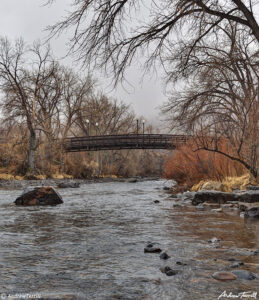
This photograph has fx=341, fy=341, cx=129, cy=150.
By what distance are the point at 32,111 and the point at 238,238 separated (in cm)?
2556

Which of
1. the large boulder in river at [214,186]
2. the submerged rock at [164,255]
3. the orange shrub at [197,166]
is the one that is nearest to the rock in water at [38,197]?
the large boulder in river at [214,186]

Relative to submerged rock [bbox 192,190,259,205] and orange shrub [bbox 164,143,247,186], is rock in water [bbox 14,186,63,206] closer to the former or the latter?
submerged rock [bbox 192,190,259,205]

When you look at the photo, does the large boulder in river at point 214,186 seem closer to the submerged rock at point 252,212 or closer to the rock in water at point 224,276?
the submerged rock at point 252,212

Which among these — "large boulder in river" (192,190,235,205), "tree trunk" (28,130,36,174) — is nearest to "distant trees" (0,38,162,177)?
"tree trunk" (28,130,36,174)

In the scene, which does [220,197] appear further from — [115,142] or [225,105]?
[115,142]

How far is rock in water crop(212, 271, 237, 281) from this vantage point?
324cm

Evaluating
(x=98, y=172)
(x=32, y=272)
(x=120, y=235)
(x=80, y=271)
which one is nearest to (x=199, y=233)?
(x=120, y=235)

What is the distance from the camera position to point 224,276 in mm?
3271

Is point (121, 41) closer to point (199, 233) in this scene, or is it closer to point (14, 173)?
point (199, 233)

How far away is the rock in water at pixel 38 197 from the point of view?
10469mm

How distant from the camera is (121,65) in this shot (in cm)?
822

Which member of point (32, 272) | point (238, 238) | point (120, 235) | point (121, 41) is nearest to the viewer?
point (32, 272)

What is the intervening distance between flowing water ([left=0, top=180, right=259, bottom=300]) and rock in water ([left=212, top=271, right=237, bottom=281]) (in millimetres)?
62

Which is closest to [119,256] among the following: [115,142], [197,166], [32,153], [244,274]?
[244,274]
